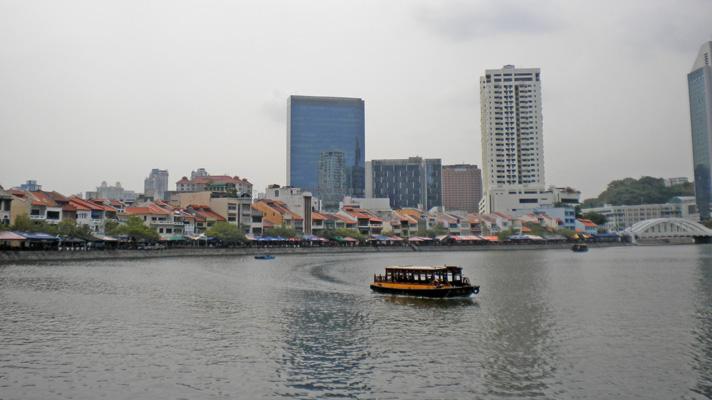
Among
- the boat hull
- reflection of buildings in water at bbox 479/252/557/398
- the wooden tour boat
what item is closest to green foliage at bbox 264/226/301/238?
the wooden tour boat

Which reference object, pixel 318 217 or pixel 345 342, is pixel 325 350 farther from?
pixel 318 217

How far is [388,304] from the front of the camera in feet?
123

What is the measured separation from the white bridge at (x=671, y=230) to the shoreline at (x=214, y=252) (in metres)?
18.1

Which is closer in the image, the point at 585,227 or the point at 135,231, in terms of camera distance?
the point at 135,231

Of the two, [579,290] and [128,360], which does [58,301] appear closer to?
[128,360]

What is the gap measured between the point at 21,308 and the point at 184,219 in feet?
228

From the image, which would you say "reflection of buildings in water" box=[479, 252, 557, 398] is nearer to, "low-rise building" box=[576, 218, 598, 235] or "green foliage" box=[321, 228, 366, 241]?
"green foliage" box=[321, 228, 366, 241]

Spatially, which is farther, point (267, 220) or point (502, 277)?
point (267, 220)

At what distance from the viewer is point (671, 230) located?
156500 millimetres

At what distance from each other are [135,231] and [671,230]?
134589 mm

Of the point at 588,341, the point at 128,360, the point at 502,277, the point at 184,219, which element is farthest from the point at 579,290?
the point at 184,219

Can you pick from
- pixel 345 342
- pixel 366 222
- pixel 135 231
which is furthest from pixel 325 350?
pixel 366 222

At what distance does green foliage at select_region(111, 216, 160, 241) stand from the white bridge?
123 meters

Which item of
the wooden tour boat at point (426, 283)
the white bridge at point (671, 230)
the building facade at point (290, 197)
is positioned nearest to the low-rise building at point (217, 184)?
the building facade at point (290, 197)
